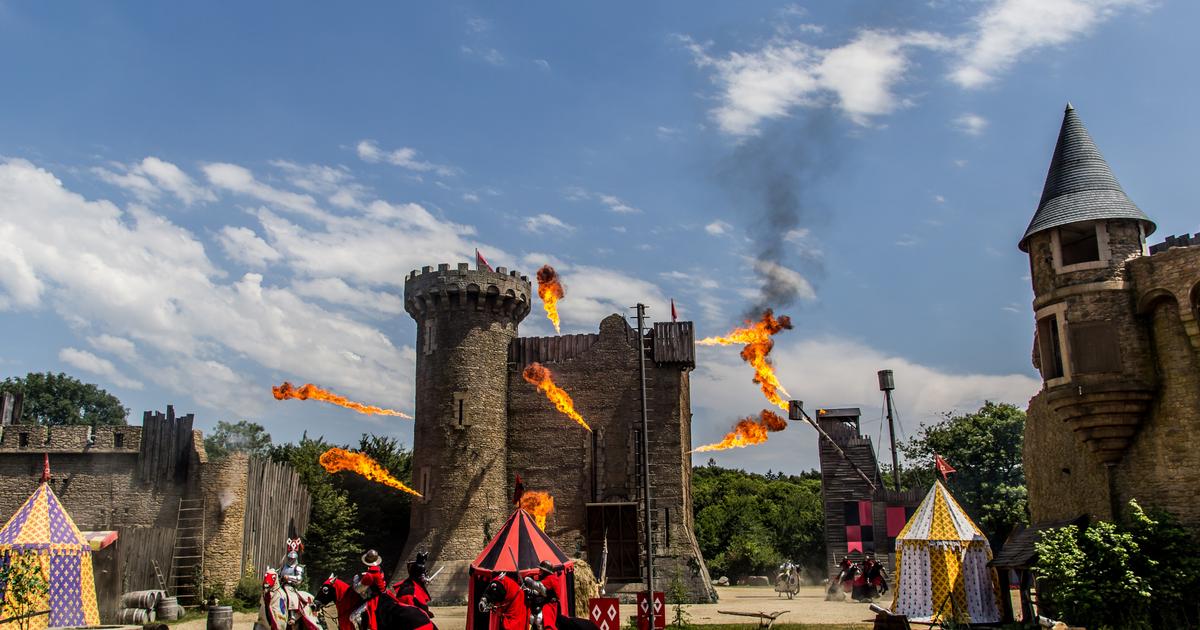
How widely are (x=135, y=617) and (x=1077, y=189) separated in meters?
25.9

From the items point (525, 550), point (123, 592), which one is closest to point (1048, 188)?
point (525, 550)

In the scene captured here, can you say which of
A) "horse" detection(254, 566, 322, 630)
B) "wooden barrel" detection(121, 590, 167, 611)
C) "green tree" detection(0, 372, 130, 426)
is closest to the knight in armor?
"horse" detection(254, 566, 322, 630)

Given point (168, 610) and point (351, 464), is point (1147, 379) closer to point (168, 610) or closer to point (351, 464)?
point (168, 610)

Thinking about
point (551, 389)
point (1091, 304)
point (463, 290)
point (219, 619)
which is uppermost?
point (463, 290)

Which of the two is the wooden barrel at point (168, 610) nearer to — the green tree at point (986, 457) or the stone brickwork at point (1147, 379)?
the stone brickwork at point (1147, 379)

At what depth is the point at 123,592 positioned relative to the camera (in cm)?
2659

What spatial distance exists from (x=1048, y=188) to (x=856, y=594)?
15543mm

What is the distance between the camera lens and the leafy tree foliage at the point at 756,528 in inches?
1951

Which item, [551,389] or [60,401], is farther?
[60,401]

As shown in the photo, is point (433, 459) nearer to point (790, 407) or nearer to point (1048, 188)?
point (790, 407)

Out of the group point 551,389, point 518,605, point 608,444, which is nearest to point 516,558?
point 518,605

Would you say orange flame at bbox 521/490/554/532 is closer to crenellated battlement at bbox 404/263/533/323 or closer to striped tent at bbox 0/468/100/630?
crenellated battlement at bbox 404/263/533/323

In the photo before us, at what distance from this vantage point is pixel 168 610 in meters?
25.0

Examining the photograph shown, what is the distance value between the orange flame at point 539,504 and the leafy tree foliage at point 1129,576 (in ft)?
69.9
